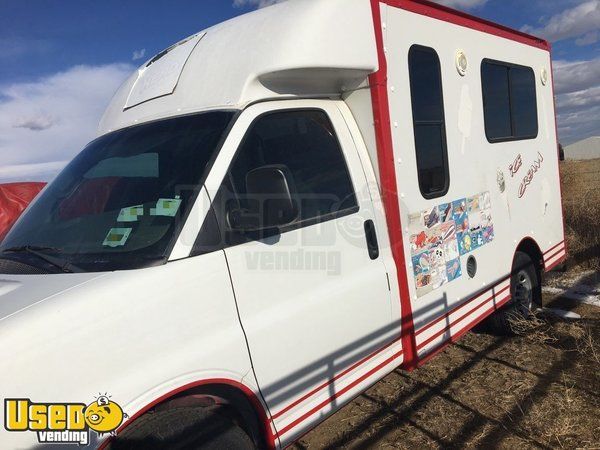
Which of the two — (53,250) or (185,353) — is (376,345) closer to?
(185,353)

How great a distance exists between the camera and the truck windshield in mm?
2441

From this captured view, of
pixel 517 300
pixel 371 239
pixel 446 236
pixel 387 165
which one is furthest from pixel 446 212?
pixel 517 300

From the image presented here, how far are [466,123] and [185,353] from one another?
3.06 metres

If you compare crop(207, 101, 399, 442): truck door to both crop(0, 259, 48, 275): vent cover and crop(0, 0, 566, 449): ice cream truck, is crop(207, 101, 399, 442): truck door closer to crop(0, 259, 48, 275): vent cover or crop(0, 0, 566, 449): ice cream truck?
crop(0, 0, 566, 449): ice cream truck

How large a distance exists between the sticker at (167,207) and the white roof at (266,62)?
2.18ft

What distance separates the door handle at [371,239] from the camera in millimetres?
3266

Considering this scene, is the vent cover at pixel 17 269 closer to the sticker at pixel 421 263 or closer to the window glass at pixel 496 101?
the sticker at pixel 421 263

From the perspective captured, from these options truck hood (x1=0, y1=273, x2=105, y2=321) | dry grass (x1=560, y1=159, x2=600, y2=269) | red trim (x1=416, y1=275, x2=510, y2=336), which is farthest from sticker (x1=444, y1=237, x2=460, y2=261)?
dry grass (x1=560, y1=159, x2=600, y2=269)

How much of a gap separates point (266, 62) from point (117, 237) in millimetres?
1257

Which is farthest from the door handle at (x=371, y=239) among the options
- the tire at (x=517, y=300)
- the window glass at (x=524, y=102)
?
the window glass at (x=524, y=102)

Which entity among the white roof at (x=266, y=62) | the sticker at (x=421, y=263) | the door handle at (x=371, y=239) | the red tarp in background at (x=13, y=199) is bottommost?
the sticker at (x=421, y=263)

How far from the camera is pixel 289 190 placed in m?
2.55

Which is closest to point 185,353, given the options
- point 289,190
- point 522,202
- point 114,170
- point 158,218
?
point 158,218

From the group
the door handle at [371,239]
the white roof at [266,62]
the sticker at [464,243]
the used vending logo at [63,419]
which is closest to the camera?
the used vending logo at [63,419]
